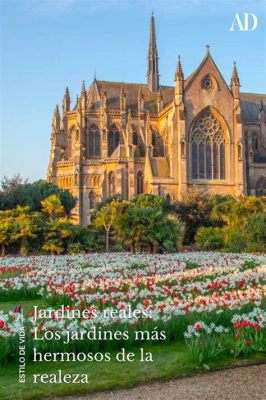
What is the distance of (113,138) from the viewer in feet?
193

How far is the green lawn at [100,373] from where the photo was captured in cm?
541

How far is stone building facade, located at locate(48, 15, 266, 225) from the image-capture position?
172 feet

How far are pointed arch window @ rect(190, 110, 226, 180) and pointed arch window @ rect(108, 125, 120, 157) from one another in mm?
10105

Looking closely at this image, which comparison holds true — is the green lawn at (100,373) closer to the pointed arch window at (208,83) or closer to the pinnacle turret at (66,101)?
the pointed arch window at (208,83)

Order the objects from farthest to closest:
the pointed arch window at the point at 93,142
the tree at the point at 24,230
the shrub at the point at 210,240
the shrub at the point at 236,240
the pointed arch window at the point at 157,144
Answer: the pointed arch window at the point at 93,142
the pointed arch window at the point at 157,144
the shrub at the point at 210,240
the shrub at the point at 236,240
the tree at the point at 24,230

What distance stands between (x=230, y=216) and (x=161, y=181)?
17.9 meters

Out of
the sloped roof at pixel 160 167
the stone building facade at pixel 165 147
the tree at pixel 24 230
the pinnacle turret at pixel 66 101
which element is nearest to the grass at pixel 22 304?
the tree at pixel 24 230

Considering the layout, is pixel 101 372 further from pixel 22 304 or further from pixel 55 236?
pixel 55 236

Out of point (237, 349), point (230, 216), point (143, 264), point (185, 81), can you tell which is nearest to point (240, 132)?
point (185, 81)

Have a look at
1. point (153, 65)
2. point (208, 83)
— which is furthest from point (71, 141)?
point (153, 65)

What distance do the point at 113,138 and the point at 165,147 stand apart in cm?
695

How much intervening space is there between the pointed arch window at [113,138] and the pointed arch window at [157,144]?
14.6ft

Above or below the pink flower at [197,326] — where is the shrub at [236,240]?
above

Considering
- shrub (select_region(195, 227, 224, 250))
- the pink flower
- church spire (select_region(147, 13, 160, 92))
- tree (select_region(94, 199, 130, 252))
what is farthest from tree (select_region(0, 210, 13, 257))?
church spire (select_region(147, 13, 160, 92))
